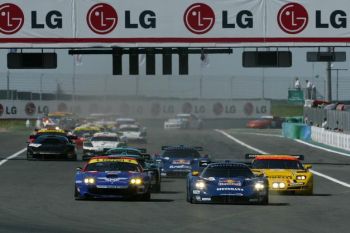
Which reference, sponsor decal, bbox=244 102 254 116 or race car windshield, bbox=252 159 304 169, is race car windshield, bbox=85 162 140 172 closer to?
race car windshield, bbox=252 159 304 169

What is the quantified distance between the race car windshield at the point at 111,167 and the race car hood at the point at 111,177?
53cm

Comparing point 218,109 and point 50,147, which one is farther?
point 218,109

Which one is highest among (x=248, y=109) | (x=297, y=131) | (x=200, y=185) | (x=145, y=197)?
(x=200, y=185)

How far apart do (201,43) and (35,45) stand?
19.8 feet

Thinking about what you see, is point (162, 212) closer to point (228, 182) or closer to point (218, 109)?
point (228, 182)

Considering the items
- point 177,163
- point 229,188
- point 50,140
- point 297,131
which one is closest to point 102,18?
point 177,163

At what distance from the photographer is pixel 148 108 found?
14112 centimetres

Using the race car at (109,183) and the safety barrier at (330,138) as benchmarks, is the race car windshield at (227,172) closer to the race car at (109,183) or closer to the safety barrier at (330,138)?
the race car at (109,183)

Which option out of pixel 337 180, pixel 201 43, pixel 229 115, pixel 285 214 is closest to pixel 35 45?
pixel 201 43

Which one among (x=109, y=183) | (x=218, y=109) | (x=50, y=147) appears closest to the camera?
(x=109, y=183)

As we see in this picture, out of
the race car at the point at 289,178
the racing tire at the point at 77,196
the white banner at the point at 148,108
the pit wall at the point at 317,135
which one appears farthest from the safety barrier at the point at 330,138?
the white banner at the point at 148,108

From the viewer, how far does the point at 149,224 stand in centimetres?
2223

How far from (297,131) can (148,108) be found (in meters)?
54.6

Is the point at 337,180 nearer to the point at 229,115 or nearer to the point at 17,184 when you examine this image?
the point at 17,184
